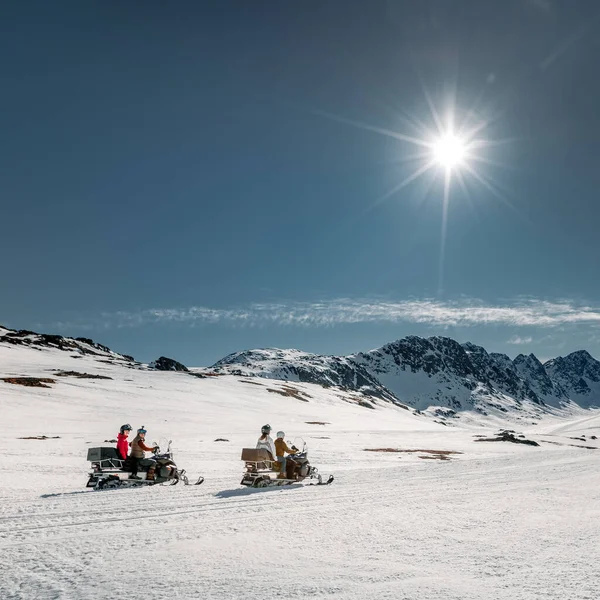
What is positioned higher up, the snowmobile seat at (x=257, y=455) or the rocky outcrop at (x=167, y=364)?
the rocky outcrop at (x=167, y=364)

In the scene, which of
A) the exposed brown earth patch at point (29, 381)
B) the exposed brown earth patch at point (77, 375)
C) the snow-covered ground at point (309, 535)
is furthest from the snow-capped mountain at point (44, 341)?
the snow-covered ground at point (309, 535)

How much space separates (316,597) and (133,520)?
6161mm

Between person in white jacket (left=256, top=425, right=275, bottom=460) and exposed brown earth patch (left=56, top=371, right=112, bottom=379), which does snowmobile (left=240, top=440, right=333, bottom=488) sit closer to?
person in white jacket (left=256, top=425, right=275, bottom=460)

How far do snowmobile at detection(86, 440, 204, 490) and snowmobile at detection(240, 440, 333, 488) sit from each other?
5.99 feet

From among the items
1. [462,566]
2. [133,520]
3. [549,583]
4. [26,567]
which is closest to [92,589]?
[26,567]

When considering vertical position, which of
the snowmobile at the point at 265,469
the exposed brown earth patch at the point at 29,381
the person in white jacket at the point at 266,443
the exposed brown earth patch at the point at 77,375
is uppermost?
the exposed brown earth patch at the point at 77,375

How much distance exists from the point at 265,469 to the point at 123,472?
4.97 meters

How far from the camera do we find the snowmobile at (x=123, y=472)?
53.4 feet

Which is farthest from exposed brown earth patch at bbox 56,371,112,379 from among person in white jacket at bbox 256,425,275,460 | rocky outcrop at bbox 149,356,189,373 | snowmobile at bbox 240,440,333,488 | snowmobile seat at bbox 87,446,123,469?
rocky outcrop at bbox 149,356,189,373

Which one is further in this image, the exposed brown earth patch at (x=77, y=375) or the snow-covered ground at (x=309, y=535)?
the exposed brown earth patch at (x=77, y=375)

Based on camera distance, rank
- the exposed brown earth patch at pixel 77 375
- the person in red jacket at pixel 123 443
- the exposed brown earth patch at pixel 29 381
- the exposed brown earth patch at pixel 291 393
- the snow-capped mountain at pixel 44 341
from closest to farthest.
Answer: the person in red jacket at pixel 123 443
the exposed brown earth patch at pixel 29 381
the exposed brown earth patch at pixel 77 375
the exposed brown earth patch at pixel 291 393
the snow-capped mountain at pixel 44 341

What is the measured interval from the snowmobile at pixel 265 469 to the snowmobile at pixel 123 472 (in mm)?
1827

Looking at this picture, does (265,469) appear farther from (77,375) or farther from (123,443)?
(77,375)

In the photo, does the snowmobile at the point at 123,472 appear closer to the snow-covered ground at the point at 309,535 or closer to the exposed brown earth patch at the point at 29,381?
the snow-covered ground at the point at 309,535
